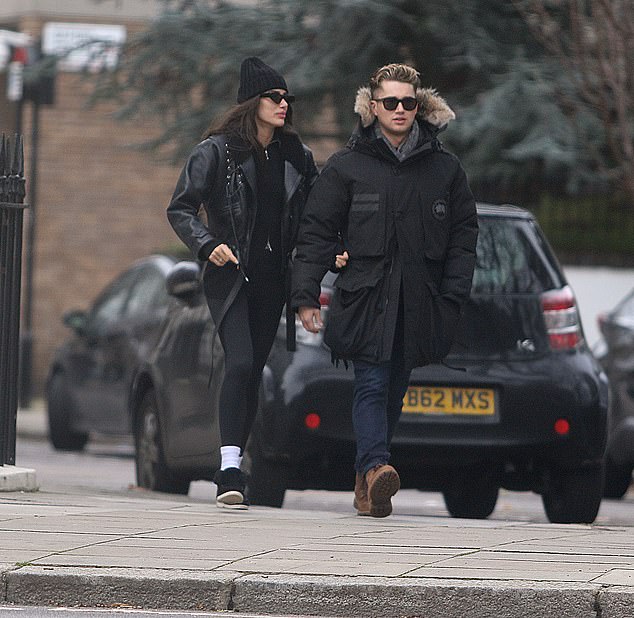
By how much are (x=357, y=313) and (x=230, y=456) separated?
83cm

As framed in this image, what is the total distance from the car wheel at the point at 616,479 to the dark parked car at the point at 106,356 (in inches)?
131

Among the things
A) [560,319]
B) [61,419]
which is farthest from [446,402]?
[61,419]

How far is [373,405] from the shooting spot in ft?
27.6

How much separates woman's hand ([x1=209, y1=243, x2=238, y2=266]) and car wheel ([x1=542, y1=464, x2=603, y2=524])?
6.49 feet

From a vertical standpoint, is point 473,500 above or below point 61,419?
above

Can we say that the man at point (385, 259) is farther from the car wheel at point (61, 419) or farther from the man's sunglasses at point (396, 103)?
the car wheel at point (61, 419)

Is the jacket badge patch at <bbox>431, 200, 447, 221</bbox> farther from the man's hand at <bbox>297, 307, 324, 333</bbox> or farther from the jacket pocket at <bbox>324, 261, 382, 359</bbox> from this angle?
the man's hand at <bbox>297, 307, 324, 333</bbox>

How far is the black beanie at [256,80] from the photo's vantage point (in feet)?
28.8

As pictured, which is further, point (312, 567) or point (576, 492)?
point (576, 492)

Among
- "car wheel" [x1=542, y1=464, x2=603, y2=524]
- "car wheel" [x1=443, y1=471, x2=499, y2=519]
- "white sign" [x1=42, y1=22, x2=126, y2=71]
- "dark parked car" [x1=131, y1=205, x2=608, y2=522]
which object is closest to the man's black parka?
"dark parked car" [x1=131, y1=205, x2=608, y2=522]

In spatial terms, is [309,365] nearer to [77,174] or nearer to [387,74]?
[387,74]

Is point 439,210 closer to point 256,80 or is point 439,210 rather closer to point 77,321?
point 256,80

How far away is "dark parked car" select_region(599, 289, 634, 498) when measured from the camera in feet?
41.1

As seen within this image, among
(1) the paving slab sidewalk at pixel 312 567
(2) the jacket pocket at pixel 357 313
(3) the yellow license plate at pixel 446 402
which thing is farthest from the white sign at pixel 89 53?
(1) the paving slab sidewalk at pixel 312 567
